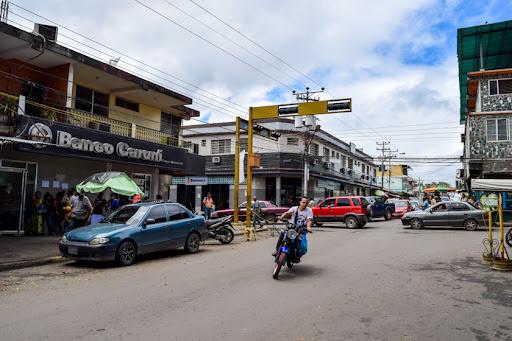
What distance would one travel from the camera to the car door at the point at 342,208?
23516 mm

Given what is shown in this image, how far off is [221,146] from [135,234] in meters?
28.3

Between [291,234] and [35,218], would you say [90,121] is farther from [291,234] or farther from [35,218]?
[291,234]

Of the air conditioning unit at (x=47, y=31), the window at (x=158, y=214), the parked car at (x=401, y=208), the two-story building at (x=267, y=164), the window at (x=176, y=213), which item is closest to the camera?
the window at (x=158, y=214)

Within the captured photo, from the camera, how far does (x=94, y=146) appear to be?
16.1m

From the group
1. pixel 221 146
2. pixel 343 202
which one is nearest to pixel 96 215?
pixel 343 202

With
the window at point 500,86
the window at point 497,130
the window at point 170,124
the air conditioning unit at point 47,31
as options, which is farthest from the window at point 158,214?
the window at point 500,86

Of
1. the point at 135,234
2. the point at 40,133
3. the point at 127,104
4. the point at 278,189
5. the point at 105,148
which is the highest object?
the point at 127,104

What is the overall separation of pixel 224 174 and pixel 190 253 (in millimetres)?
24804

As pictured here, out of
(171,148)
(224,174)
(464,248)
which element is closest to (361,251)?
(464,248)

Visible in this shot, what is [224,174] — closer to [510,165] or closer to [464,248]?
[510,165]

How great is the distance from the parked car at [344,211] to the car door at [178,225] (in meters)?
12.8

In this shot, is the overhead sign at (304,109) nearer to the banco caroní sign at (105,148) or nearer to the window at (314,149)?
the banco caroní sign at (105,148)

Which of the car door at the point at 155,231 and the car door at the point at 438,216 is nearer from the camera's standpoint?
the car door at the point at 155,231

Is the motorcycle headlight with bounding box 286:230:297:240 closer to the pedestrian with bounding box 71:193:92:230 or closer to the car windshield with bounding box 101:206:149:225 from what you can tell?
the car windshield with bounding box 101:206:149:225
